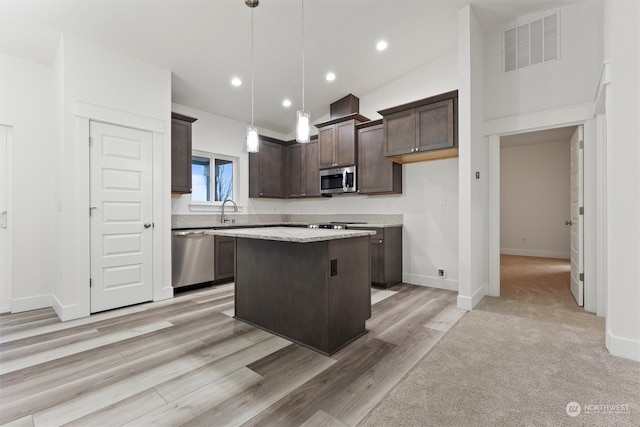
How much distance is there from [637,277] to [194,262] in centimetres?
458

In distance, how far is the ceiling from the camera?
2.93 metres

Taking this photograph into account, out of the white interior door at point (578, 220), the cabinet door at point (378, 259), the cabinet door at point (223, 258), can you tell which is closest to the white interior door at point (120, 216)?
the cabinet door at point (223, 258)

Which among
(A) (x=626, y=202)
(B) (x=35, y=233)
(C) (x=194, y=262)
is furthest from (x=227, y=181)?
(A) (x=626, y=202)

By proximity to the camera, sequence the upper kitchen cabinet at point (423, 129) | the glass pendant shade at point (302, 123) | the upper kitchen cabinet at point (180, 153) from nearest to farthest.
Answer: the glass pendant shade at point (302, 123)
the upper kitchen cabinet at point (423, 129)
the upper kitchen cabinet at point (180, 153)

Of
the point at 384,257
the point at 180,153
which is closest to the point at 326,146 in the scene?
the point at 384,257

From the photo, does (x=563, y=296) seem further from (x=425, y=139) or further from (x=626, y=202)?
(x=425, y=139)

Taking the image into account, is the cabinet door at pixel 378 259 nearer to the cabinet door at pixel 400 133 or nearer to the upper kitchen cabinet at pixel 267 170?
the cabinet door at pixel 400 133

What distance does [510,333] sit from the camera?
8.82ft

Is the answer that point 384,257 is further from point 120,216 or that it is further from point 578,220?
point 120,216

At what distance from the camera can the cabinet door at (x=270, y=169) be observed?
5.60 m

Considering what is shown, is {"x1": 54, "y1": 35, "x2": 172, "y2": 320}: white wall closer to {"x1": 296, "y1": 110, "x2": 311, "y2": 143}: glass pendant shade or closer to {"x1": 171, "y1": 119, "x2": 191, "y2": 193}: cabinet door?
{"x1": 171, "y1": 119, "x2": 191, "y2": 193}: cabinet door

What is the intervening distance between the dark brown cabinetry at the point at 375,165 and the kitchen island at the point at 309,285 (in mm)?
2023

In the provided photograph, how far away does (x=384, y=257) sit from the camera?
4211mm

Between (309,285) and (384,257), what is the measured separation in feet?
6.81
